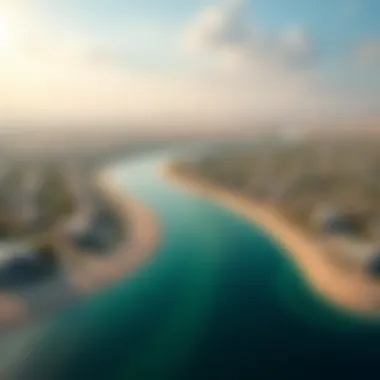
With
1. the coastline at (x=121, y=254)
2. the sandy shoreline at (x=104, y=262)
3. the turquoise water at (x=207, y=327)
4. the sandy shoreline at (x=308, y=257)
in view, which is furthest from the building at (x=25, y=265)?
the sandy shoreline at (x=308, y=257)

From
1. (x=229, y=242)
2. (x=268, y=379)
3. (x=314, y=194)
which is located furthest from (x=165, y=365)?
(x=314, y=194)

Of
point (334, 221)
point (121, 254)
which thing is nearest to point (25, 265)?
point (121, 254)

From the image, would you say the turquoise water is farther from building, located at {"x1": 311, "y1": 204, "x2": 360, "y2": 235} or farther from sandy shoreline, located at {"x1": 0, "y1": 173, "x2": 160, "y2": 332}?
building, located at {"x1": 311, "y1": 204, "x2": 360, "y2": 235}

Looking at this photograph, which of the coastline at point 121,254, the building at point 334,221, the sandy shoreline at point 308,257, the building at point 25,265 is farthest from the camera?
the building at point 334,221

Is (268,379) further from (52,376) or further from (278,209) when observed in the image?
(278,209)

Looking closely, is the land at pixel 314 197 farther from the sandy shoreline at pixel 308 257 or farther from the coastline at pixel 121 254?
the coastline at pixel 121 254

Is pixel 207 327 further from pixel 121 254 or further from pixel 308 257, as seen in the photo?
pixel 308 257
